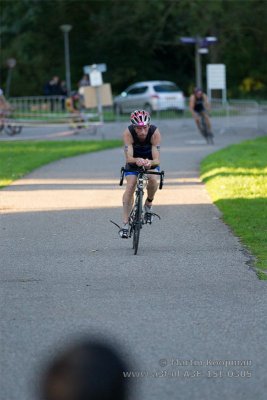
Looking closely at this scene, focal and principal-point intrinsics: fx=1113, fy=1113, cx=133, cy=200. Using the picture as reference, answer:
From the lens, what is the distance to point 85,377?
3.35 metres

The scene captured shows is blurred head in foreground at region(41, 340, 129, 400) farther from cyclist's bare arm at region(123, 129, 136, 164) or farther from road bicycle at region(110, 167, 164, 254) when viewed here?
cyclist's bare arm at region(123, 129, 136, 164)

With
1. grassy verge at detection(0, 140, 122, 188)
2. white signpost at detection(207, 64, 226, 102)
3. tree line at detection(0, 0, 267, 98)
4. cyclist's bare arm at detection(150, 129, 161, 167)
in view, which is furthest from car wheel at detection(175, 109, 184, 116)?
cyclist's bare arm at detection(150, 129, 161, 167)

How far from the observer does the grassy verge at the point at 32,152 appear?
76.3ft

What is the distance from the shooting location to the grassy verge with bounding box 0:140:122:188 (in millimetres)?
23259

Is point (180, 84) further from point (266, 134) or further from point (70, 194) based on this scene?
point (70, 194)

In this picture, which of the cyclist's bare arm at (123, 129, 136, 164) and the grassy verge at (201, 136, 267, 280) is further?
the grassy verge at (201, 136, 267, 280)

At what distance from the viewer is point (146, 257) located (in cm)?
1104

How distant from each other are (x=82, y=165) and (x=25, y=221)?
35.7ft

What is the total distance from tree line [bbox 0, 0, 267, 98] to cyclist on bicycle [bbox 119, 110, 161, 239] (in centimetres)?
4868

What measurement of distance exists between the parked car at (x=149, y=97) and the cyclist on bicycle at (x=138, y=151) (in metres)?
33.4

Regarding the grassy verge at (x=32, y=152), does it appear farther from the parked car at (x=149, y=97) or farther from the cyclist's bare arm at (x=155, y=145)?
the parked car at (x=149, y=97)

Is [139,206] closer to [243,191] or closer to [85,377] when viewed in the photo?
[243,191]

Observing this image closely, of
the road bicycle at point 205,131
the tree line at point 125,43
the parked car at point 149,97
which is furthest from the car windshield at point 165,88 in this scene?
the road bicycle at point 205,131

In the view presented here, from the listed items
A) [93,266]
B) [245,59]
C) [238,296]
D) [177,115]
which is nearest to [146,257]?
[93,266]
